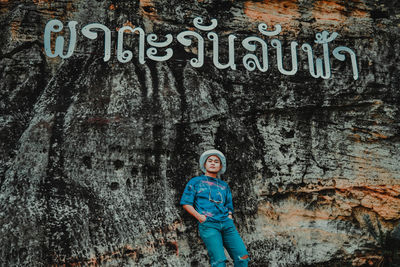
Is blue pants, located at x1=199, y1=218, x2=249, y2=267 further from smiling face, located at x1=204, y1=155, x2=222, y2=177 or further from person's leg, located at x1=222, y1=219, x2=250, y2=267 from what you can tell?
smiling face, located at x1=204, y1=155, x2=222, y2=177

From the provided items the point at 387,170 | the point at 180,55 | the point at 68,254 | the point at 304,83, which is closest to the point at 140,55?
the point at 180,55

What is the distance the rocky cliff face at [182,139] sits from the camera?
148 inches

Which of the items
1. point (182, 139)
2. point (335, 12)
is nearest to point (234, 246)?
point (182, 139)

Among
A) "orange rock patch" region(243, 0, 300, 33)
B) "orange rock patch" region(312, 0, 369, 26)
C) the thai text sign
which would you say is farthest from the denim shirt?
"orange rock patch" region(312, 0, 369, 26)

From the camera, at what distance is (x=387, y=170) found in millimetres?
4371

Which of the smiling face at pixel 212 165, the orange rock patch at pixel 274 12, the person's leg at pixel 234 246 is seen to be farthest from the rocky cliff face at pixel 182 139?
the person's leg at pixel 234 246

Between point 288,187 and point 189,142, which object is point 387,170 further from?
point 189,142

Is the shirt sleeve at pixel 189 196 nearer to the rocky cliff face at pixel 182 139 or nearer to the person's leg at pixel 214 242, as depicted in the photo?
the person's leg at pixel 214 242

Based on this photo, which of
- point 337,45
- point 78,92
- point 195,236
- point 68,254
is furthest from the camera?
point 337,45

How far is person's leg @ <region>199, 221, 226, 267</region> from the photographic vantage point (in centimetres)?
315

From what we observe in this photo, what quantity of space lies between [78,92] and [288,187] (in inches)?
92.0

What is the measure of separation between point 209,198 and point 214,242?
37cm

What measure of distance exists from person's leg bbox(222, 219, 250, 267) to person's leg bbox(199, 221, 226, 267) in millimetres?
84

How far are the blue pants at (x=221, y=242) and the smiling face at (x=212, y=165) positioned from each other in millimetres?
429
